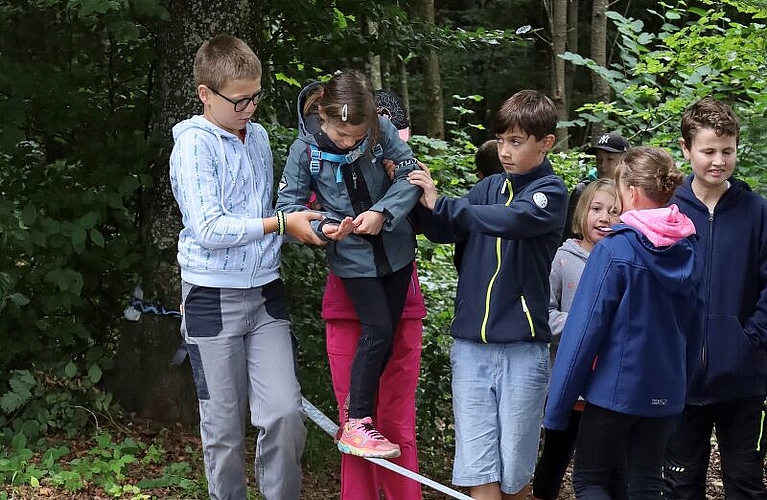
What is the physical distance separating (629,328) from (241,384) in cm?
164

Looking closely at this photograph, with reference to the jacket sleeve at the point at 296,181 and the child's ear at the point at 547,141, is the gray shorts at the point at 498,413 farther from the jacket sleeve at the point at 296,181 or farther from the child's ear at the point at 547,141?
the jacket sleeve at the point at 296,181

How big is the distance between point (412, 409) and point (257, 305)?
852 mm

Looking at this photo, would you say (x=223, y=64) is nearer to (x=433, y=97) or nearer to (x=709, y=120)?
(x=709, y=120)

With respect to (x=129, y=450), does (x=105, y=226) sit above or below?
above

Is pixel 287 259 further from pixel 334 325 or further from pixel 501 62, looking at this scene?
pixel 501 62

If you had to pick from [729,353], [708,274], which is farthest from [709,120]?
[729,353]

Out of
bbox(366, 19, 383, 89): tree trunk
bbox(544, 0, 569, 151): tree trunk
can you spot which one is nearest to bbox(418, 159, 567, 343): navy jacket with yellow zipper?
bbox(366, 19, 383, 89): tree trunk

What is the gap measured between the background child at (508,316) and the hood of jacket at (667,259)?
41cm

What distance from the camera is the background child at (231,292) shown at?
3.81m

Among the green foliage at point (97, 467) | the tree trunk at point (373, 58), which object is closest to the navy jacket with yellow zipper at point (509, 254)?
the tree trunk at point (373, 58)

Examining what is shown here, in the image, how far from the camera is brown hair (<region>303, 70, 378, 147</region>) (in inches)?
146

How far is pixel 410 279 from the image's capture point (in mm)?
4035

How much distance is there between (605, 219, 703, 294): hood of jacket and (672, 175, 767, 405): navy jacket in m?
0.75

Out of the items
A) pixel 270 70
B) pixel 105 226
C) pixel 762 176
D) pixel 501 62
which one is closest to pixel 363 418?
pixel 105 226
